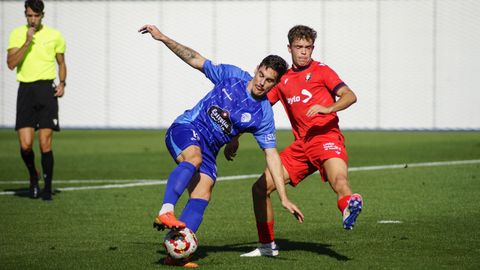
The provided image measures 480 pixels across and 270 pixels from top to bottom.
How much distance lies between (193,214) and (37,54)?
6314mm

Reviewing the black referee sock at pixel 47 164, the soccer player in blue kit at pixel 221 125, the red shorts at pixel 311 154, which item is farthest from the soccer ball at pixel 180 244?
the black referee sock at pixel 47 164

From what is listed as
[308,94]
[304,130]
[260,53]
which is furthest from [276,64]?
[260,53]

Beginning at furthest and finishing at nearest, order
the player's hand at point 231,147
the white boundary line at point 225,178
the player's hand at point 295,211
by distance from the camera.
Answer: the white boundary line at point 225,178 < the player's hand at point 231,147 < the player's hand at point 295,211

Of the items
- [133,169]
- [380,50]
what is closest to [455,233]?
[133,169]

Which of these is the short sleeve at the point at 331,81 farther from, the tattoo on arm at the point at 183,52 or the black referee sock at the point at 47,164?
the black referee sock at the point at 47,164

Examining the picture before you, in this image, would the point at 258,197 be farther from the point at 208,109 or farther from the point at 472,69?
the point at 472,69

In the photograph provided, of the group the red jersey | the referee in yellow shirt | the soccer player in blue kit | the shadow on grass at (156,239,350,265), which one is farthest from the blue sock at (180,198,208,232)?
the referee in yellow shirt

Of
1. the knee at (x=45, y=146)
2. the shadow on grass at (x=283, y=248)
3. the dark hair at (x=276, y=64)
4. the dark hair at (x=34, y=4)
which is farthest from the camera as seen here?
the knee at (x=45, y=146)

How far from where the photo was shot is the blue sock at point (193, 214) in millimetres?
9645

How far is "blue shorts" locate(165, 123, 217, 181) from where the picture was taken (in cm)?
969

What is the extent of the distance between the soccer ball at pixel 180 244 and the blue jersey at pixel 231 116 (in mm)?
992

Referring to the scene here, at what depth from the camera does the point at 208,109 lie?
9.88m

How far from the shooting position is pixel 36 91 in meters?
15.1

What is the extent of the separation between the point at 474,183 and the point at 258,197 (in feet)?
22.6
